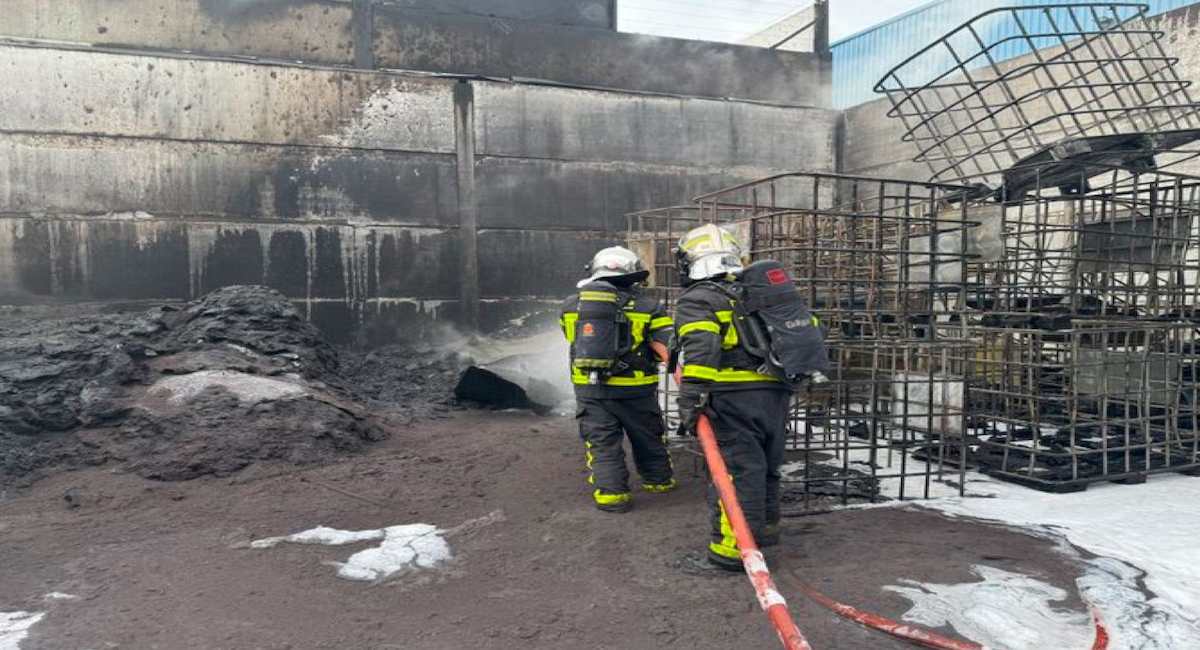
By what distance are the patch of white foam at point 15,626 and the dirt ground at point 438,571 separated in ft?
0.16

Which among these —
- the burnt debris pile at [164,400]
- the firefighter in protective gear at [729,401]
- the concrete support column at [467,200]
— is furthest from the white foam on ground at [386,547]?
the concrete support column at [467,200]

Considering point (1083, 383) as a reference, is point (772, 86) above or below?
above

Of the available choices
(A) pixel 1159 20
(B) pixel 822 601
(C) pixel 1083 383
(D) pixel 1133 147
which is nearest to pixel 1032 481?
(C) pixel 1083 383

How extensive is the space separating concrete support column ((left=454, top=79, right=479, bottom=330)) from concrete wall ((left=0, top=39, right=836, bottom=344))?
0.02m

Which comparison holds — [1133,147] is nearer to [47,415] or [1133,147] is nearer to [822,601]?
[822,601]

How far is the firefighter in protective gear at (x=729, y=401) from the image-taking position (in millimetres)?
4078

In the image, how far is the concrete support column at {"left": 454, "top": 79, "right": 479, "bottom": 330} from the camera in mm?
10612

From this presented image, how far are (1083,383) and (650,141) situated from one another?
275 inches

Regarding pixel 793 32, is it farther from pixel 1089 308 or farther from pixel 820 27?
pixel 1089 308

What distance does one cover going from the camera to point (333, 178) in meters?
10.1

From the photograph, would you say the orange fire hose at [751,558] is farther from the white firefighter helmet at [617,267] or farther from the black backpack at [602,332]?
the white firefighter helmet at [617,267]

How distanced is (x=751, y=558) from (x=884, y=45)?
12.3 m

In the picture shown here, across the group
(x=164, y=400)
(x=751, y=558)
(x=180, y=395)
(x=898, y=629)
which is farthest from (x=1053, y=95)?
(x=164, y=400)

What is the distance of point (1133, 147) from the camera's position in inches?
229
